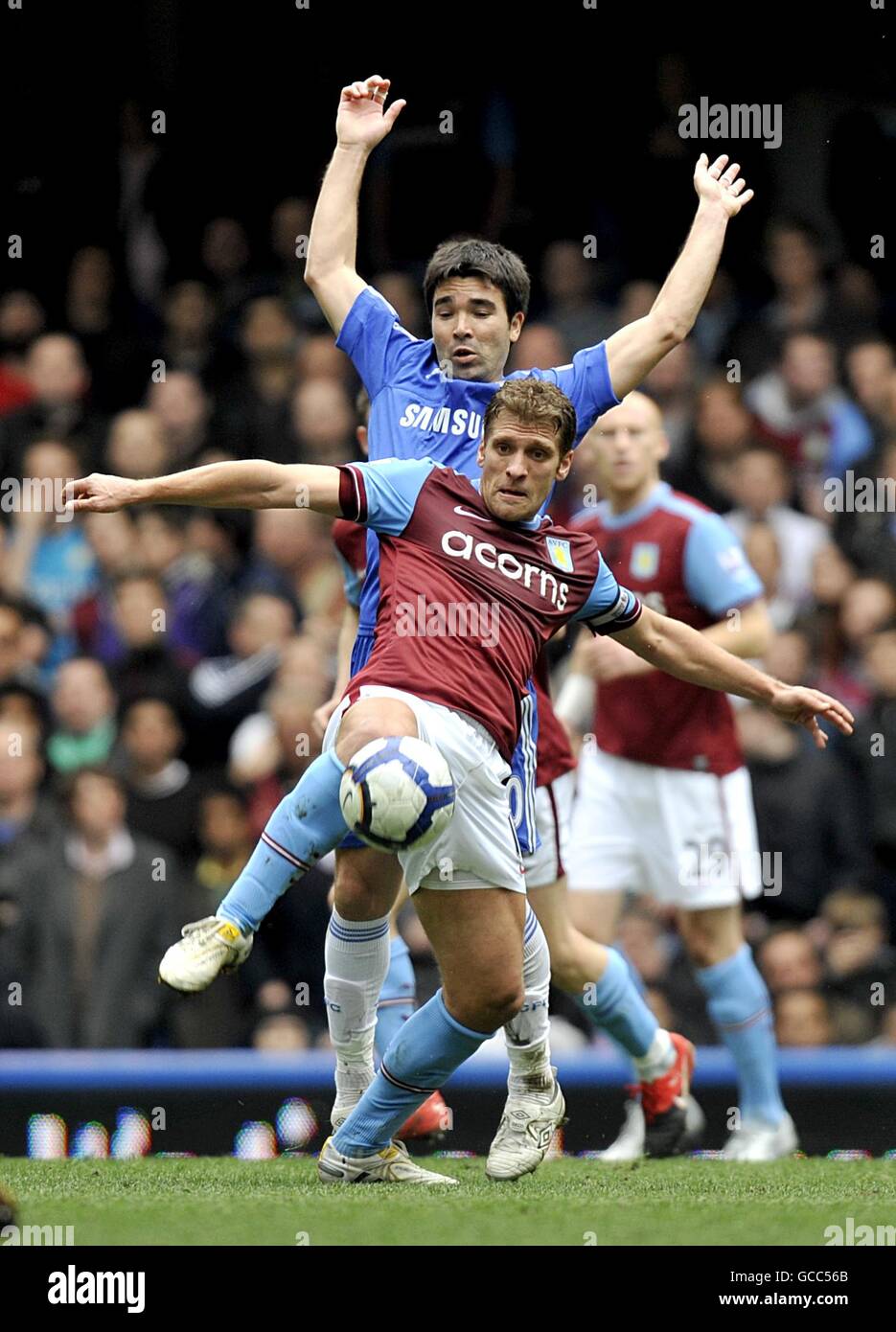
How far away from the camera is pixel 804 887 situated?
9820 mm

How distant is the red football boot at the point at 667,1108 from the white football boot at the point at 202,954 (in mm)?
2073

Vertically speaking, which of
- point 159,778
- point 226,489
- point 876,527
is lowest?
point 159,778

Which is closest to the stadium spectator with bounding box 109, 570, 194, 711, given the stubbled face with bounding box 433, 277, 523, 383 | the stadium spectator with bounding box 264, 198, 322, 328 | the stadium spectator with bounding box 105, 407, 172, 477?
the stadium spectator with bounding box 105, 407, 172, 477

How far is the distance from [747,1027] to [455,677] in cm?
275

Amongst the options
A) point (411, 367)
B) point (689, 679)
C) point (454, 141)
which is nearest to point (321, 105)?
point (454, 141)

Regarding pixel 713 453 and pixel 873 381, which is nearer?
pixel 713 453

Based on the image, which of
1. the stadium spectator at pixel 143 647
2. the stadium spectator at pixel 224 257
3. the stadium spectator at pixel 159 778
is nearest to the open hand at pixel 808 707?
the stadium spectator at pixel 159 778

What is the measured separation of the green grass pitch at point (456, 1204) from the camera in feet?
15.9

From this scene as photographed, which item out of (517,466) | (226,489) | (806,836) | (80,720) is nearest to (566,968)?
(517,466)

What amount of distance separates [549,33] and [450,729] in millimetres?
8309

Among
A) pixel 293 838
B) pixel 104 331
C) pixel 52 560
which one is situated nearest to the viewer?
pixel 293 838

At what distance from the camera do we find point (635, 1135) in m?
7.73

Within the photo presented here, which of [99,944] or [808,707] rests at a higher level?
[808,707]

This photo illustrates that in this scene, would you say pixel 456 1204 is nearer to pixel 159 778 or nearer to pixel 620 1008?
pixel 620 1008
